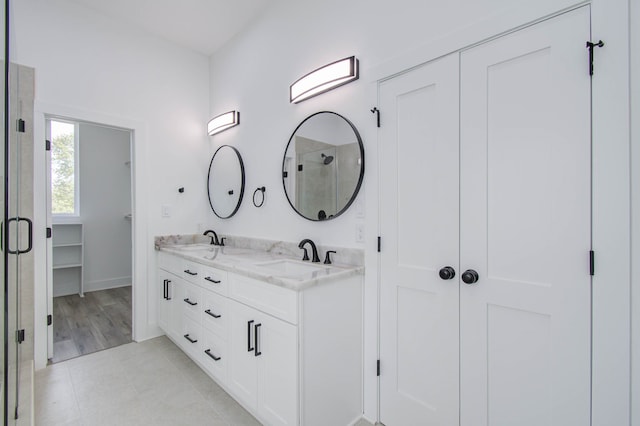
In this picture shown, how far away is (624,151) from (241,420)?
2.22 meters

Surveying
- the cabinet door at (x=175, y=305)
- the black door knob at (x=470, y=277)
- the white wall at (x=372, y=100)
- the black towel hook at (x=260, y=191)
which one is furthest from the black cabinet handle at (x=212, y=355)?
the black door knob at (x=470, y=277)

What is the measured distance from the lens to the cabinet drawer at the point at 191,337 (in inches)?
88.0

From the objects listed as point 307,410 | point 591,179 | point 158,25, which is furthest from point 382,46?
point 158,25

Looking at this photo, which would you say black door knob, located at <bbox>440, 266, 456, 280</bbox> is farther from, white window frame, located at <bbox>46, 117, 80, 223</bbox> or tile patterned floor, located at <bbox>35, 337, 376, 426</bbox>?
white window frame, located at <bbox>46, 117, 80, 223</bbox>

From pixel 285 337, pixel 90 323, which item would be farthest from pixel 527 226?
pixel 90 323

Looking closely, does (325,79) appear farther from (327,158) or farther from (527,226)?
(527,226)

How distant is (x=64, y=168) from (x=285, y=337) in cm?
459

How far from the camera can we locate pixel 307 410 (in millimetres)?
1438

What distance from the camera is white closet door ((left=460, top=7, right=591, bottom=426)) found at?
1074 millimetres

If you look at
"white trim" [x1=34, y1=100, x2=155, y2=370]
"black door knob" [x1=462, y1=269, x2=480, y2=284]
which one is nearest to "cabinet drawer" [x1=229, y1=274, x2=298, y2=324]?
"black door knob" [x1=462, y1=269, x2=480, y2=284]

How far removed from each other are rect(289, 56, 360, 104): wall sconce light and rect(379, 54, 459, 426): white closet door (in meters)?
0.27

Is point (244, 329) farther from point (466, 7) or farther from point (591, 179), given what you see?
point (466, 7)

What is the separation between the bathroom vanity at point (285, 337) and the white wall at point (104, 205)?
11.1 ft

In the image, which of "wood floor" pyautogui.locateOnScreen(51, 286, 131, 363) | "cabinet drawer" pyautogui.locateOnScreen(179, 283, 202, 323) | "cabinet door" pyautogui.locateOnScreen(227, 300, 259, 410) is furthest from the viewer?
"wood floor" pyautogui.locateOnScreen(51, 286, 131, 363)
